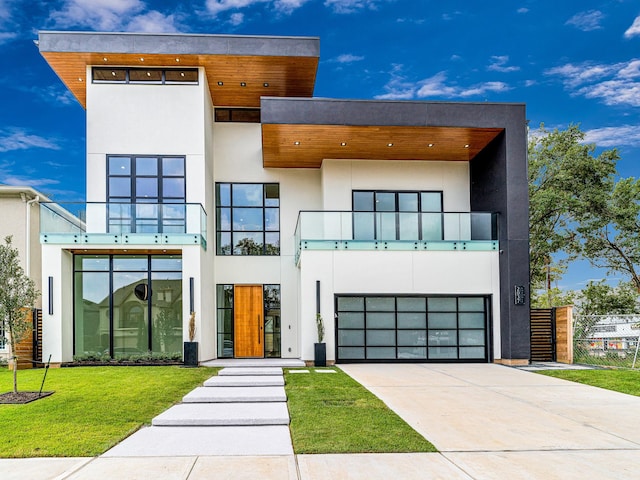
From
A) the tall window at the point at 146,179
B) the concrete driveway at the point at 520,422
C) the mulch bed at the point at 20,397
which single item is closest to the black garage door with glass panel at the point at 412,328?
the concrete driveway at the point at 520,422

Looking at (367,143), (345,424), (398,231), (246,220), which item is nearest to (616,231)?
(398,231)

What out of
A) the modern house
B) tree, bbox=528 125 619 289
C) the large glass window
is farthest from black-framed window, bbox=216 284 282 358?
tree, bbox=528 125 619 289

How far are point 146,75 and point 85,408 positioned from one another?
1123 cm

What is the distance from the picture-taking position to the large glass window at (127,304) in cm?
1508

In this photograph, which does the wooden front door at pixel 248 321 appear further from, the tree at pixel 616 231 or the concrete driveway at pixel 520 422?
the tree at pixel 616 231

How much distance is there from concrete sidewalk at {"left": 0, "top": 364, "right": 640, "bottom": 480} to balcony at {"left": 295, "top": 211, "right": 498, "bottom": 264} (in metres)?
6.45

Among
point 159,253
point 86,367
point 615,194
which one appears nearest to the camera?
point 86,367

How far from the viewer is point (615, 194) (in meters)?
21.8

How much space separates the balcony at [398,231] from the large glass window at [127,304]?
151 inches

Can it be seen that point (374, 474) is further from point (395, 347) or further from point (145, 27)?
point (145, 27)

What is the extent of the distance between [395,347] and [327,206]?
467 centimetres

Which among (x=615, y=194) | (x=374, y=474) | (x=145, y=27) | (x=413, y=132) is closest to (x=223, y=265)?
(x=413, y=132)

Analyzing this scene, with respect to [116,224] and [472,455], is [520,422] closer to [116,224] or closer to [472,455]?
[472,455]

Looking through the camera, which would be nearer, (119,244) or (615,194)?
(119,244)
